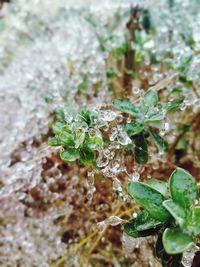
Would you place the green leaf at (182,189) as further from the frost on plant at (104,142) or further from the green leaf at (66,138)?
the green leaf at (66,138)

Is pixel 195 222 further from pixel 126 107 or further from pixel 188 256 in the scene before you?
pixel 126 107

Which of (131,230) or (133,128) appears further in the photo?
(133,128)

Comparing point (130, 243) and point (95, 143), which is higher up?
point (95, 143)

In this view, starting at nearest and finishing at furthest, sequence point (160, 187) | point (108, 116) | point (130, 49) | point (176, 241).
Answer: point (176, 241), point (160, 187), point (108, 116), point (130, 49)

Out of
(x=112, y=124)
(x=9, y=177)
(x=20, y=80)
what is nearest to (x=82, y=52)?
(x=20, y=80)

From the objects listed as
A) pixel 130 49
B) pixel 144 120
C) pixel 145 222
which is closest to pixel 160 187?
pixel 145 222

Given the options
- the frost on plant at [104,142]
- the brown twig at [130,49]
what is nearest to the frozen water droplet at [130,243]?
the frost on plant at [104,142]

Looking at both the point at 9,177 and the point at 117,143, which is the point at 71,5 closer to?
the point at 9,177

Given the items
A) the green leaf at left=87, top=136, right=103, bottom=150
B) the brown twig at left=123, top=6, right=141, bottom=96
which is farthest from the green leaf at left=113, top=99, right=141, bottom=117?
the brown twig at left=123, top=6, right=141, bottom=96
